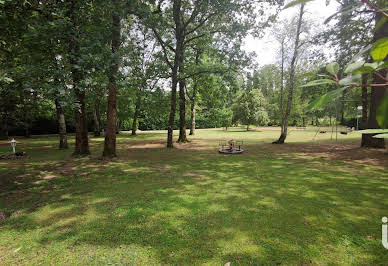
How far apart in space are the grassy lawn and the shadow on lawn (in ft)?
0.08

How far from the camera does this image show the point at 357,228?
4191 mm

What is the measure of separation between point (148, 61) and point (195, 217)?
19.1 meters

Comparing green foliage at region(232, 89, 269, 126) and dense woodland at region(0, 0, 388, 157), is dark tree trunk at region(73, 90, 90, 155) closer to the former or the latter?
dense woodland at region(0, 0, 388, 157)

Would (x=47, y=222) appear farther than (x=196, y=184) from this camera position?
No

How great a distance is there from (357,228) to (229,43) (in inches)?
620

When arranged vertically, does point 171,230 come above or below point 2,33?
below

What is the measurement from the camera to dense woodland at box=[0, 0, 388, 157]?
4.95 meters

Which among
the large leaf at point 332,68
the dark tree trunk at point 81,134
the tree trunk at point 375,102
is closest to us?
the large leaf at point 332,68

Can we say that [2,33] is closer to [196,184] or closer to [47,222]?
[47,222]

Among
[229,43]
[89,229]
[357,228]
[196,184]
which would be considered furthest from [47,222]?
[229,43]

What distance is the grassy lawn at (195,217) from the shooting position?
3529mm

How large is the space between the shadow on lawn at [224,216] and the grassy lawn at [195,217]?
2 centimetres

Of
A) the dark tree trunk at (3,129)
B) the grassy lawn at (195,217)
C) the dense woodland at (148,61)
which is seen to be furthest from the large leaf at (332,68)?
the dark tree trunk at (3,129)

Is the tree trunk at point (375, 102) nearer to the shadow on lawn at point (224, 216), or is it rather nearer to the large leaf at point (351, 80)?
the shadow on lawn at point (224, 216)
